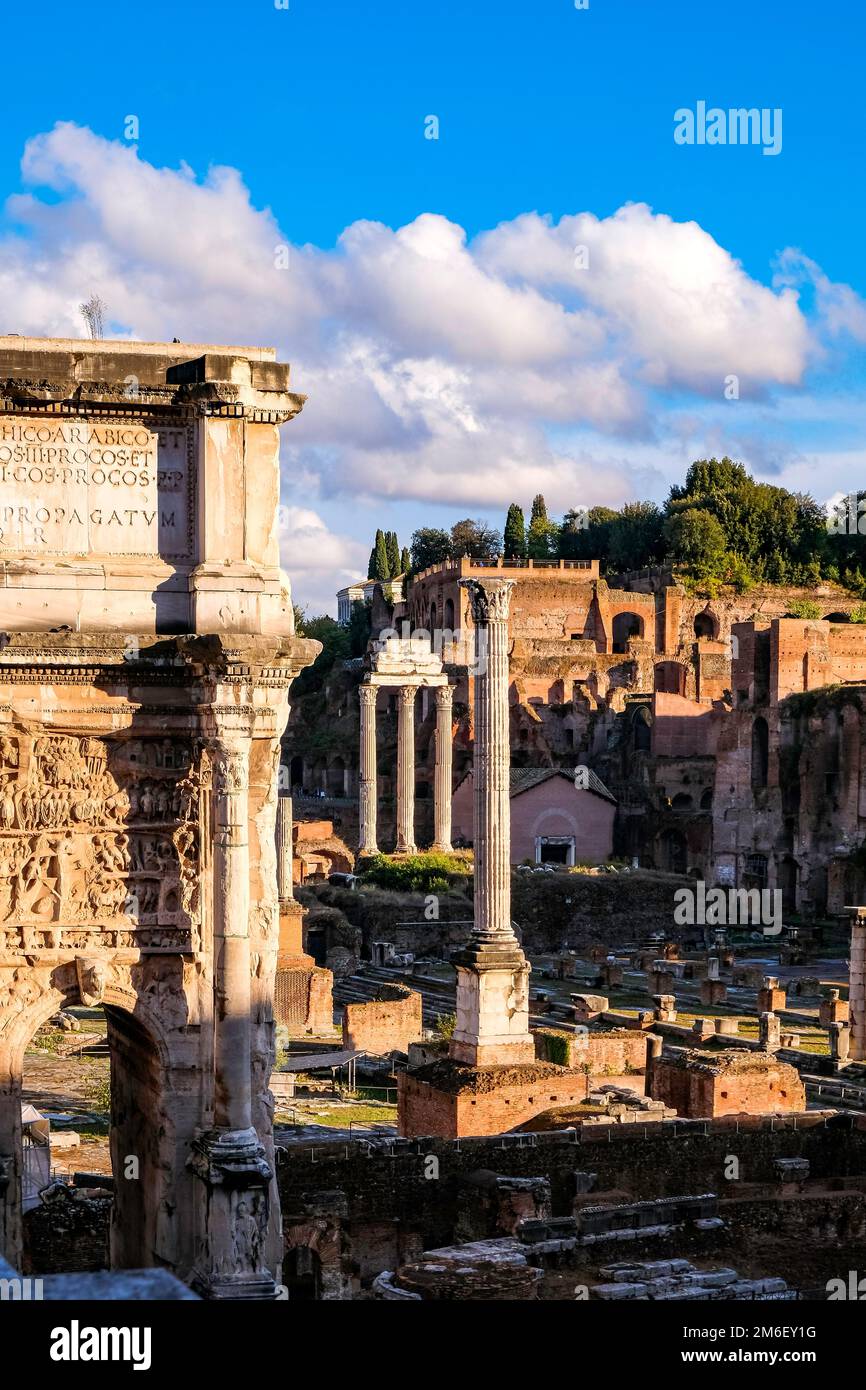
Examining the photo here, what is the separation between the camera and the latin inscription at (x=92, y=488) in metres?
12.7

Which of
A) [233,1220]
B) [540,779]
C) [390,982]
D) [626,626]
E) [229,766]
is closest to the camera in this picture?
[233,1220]

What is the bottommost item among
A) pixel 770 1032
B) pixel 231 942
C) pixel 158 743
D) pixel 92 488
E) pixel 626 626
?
pixel 770 1032

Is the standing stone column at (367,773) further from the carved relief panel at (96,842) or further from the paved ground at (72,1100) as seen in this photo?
the carved relief panel at (96,842)

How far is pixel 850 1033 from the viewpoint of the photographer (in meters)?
33.0

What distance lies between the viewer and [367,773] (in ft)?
185

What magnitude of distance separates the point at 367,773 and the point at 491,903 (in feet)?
104

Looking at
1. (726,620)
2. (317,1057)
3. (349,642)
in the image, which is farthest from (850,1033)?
(349,642)

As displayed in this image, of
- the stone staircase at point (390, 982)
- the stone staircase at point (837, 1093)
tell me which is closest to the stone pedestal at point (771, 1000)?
the stone staircase at point (390, 982)

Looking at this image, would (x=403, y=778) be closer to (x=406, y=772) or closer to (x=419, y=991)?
(x=406, y=772)

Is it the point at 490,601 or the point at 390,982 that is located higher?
the point at 490,601

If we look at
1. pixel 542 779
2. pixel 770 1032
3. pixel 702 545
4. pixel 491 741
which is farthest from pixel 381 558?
pixel 491 741

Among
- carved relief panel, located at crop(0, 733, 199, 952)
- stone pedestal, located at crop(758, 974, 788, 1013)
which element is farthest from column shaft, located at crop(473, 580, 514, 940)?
stone pedestal, located at crop(758, 974, 788, 1013)
